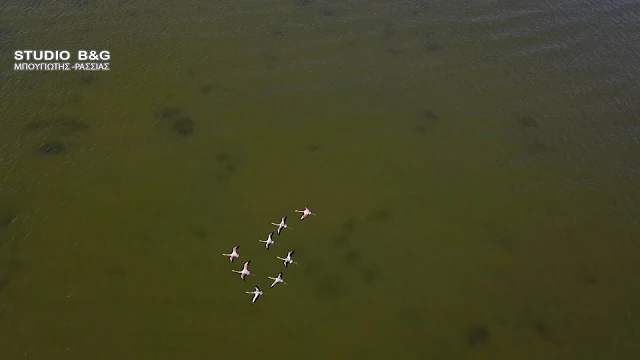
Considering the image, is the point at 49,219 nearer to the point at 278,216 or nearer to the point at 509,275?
the point at 278,216

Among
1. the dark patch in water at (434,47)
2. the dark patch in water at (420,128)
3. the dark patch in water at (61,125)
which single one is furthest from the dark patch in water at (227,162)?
the dark patch in water at (434,47)

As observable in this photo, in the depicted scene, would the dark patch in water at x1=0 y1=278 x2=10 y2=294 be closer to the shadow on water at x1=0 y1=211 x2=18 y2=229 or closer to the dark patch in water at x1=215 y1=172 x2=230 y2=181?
the shadow on water at x1=0 y1=211 x2=18 y2=229

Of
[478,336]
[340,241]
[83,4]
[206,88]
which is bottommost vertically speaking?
[478,336]

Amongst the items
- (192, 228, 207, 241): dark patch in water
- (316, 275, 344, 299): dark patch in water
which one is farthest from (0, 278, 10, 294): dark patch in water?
(316, 275, 344, 299): dark patch in water

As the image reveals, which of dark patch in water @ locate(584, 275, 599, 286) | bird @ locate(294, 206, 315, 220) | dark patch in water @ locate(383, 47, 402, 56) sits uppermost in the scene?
dark patch in water @ locate(383, 47, 402, 56)

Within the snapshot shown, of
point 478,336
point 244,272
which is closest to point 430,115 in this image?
point 478,336

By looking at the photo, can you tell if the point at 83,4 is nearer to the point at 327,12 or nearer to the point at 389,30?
the point at 327,12

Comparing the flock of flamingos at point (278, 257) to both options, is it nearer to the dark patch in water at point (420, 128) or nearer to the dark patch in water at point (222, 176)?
the dark patch in water at point (222, 176)
